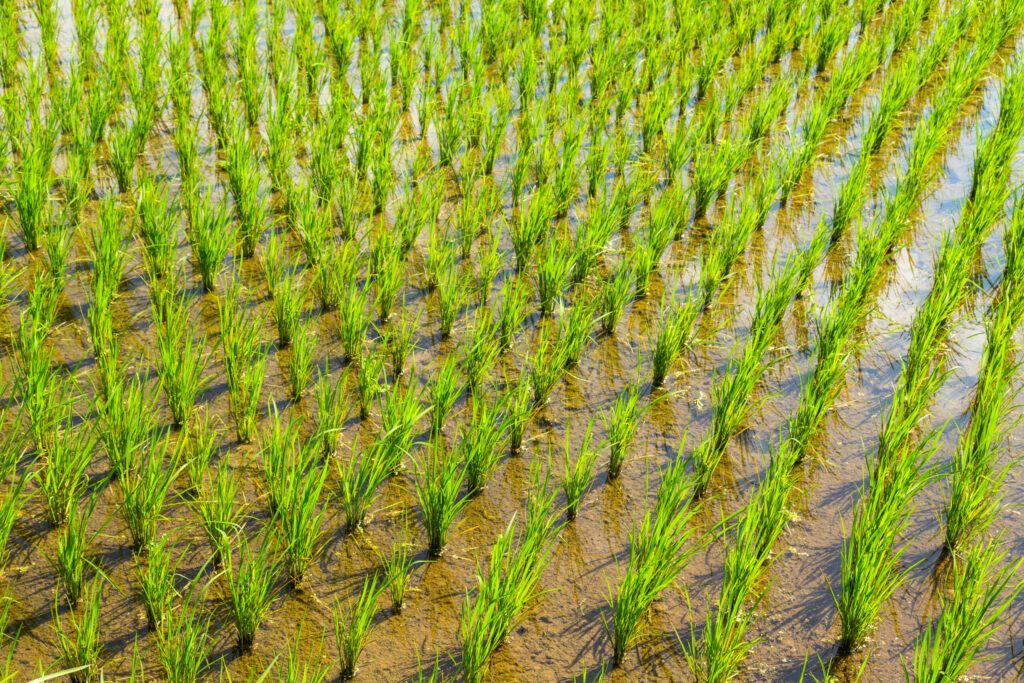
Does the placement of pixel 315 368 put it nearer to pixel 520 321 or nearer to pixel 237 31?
pixel 520 321

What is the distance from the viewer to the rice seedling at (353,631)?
6.73 feet

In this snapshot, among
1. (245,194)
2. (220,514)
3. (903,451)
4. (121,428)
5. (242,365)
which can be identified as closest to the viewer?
(220,514)

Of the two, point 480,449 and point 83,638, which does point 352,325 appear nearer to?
point 480,449

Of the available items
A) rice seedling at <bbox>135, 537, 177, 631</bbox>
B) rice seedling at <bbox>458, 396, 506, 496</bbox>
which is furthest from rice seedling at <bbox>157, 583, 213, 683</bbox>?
rice seedling at <bbox>458, 396, 506, 496</bbox>

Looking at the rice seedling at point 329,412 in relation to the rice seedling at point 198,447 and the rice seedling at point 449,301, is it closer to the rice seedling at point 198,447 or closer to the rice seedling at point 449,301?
the rice seedling at point 198,447

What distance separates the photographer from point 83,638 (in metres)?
1.98

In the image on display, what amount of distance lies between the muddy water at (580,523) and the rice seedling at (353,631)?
0.12ft

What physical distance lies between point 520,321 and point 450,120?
1205 mm

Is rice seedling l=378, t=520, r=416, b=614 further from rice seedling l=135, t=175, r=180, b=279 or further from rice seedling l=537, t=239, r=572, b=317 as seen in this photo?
rice seedling l=135, t=175, r=180, b=279

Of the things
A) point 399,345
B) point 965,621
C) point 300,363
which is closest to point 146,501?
point 300,363

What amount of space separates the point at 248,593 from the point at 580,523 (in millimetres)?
817

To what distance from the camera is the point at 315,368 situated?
295 cm

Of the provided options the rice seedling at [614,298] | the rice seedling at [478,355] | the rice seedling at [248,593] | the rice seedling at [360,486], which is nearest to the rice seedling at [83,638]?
the rice seedling at [248,593]

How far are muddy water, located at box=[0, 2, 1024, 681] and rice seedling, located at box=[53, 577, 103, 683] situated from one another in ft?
0.11
